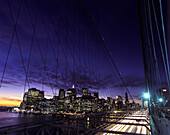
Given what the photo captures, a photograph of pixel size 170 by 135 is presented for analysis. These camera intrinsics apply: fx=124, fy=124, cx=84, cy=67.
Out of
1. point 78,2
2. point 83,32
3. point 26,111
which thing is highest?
point 78,2

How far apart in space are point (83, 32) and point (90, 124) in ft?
38.7

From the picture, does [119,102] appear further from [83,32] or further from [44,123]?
[44,123]

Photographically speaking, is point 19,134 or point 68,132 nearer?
point 19,134

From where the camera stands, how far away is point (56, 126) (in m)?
5.09

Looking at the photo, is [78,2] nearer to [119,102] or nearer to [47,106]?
[119,102]

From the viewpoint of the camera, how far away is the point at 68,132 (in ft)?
18.2

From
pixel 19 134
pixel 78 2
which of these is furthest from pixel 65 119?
pixel 78 2

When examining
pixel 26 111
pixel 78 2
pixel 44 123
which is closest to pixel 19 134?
pixel 44 123

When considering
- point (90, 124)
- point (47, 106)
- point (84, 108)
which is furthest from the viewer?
point (84, 108)

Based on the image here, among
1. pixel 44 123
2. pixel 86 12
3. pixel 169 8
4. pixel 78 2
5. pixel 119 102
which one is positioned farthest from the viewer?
pixel 119 102

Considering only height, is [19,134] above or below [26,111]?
above

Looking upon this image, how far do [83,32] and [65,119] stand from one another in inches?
502

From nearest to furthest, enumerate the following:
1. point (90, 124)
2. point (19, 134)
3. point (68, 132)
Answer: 1. point (19, 134)
2. point (68, 132)
3. point (90, 124)

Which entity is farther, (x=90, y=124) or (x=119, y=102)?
(x=119, y=102)
